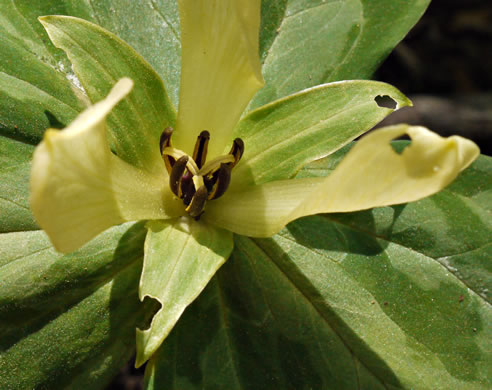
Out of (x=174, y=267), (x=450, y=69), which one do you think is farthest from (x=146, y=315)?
(x=450, y=69)

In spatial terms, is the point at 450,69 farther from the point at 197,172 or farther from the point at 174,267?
the point at 174,267

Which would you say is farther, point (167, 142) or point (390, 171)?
point (167, 142)

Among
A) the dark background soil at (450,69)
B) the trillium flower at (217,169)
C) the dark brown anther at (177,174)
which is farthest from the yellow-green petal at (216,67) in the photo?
the dark background soil at (450,69)

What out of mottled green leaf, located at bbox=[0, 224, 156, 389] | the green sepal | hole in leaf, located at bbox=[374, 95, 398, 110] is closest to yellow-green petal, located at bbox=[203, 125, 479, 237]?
the green sepal

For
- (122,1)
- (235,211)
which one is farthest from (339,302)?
(122,1)

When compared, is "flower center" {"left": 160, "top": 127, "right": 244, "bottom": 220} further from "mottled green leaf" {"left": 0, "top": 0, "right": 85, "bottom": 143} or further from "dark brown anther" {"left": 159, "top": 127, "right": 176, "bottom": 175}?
"mottled green leaf" {"left": 0, "top": 0, "right": 85, "bottom": 143}

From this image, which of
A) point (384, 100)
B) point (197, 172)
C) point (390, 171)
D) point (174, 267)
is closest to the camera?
point (390, 171)
